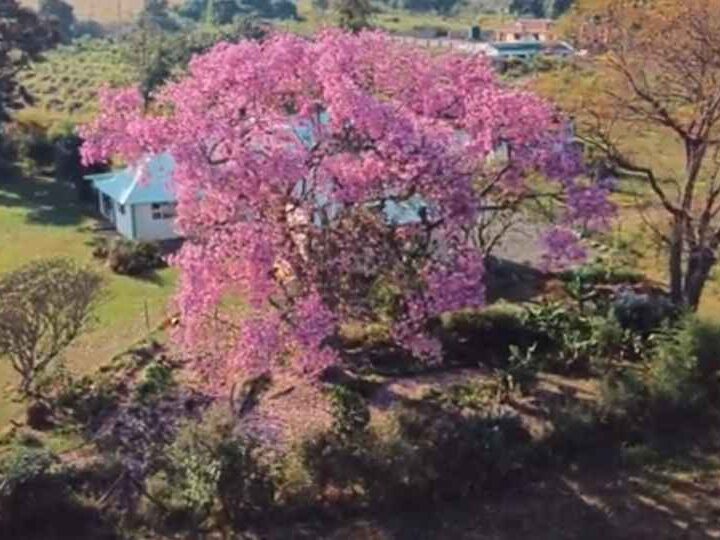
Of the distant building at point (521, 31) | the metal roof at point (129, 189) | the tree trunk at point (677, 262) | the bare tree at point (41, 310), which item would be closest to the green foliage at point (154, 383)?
the bare tree at point (41, 310)

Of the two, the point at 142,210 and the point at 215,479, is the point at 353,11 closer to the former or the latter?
the point at 142,210

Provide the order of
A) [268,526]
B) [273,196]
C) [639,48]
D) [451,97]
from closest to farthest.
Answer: [268,526] → [273,196] → [451,97] → [639,48]

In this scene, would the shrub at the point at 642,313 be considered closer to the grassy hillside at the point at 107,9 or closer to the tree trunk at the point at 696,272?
the tree trunk at the point at 696,272

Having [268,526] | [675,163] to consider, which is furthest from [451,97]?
[675,163]

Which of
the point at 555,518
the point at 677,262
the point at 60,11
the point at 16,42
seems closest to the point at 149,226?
the point at 16,42

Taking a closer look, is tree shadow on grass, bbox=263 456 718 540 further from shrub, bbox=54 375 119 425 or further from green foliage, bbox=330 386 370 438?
shrub, bbox=54 375 119 425

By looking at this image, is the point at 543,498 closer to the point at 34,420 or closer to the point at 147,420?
the point at 147,420
